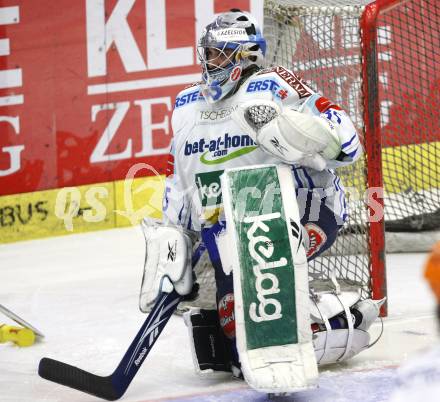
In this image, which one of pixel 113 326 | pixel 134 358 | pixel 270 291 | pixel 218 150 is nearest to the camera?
pixel 270 291

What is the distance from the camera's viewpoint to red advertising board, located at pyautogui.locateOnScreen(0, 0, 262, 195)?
6.22 metres

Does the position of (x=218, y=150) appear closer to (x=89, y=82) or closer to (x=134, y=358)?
(x=134, y=358)

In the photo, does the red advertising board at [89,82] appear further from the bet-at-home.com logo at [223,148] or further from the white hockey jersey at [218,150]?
the bet-at-home.com logo at [223,148]

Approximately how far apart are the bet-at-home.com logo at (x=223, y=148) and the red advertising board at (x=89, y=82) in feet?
8.23

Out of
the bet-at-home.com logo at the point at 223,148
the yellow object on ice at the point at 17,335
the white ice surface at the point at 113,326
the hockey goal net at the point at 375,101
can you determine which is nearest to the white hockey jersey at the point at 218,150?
the bet-at-home.com logo at the point at 223,148

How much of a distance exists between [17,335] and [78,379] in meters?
0.72

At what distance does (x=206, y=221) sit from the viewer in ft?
12.7

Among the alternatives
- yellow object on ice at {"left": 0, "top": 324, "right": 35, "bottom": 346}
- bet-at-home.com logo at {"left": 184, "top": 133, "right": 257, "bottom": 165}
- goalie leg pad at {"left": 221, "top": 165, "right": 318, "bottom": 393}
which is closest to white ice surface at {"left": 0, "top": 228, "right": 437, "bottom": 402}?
yellow object on ice at {"left": 0, "top": 324, "right": 35, "bottom": 346}

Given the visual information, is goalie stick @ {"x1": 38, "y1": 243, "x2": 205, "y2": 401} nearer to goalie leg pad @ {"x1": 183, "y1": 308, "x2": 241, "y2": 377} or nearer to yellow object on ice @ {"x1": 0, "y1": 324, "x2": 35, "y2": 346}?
goalie leg pad @ {"x1": 183, "y1": 308, "x2": 241, "y2": 377}

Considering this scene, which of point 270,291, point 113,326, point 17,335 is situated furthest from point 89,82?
point 270,291

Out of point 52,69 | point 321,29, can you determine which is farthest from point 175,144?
point 52,69

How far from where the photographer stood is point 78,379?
382 centimetres

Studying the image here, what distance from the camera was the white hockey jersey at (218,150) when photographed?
383cm

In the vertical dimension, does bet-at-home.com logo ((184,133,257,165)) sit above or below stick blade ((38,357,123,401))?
above
